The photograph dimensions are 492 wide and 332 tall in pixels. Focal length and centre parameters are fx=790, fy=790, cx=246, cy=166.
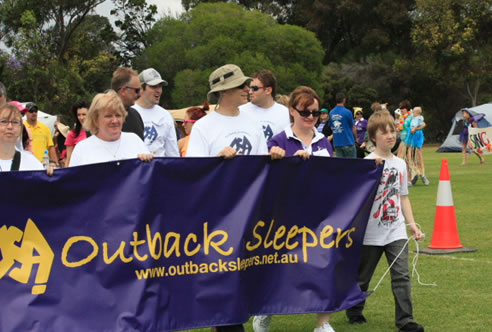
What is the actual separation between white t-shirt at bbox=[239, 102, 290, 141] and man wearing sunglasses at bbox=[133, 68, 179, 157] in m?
0.81

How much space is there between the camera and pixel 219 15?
194 feet

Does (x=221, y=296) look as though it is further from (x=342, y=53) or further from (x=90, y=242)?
(x=342, y=53)

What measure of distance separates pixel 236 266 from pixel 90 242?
984 mm

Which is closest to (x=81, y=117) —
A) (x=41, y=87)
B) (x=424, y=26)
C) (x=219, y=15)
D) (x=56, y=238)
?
(x=56, y=238)

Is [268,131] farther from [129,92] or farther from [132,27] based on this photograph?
[132,27]

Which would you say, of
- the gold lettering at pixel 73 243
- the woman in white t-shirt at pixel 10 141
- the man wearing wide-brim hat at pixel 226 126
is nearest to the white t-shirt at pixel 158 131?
the man wearing wide-brim hat at pixel 226 126

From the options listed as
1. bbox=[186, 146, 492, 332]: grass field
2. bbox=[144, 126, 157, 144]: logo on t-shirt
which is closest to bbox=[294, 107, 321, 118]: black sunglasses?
bbox=[186, 146, 492, 332]: grass field

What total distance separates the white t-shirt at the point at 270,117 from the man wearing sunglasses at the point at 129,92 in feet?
4.35

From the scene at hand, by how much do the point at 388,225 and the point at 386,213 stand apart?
9 cm

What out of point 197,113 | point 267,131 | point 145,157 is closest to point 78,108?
point 197,113

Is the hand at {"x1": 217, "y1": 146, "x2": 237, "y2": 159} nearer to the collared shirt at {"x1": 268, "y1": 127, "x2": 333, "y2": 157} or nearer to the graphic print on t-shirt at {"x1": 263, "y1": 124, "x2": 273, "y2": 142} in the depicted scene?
the collared shirt at {"x1": 268, "y1": 127, "x2": 333, "y2": 157}

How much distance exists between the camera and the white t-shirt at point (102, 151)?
5.29 metres

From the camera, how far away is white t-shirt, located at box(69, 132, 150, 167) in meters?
5.29

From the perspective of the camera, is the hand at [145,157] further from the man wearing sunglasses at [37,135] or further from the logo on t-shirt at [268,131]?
the man wearing sunglasses at [37,135]
